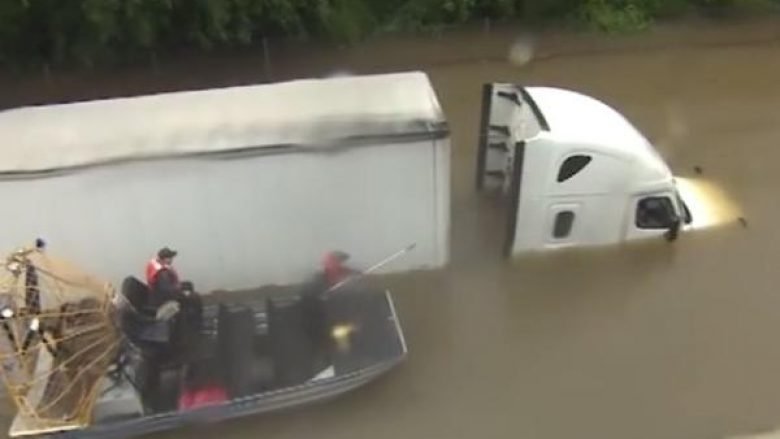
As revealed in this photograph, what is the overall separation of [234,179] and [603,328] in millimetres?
3599

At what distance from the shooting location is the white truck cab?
9945 mm

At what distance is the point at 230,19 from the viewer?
14055 millimetres

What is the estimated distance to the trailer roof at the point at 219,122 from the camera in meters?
9.26

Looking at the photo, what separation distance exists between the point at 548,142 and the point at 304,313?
2760 mm

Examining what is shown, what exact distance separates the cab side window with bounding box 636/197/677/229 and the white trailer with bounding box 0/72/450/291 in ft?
6.54

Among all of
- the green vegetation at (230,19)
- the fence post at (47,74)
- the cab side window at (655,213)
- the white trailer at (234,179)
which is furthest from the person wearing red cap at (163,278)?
the fence post at (47,74)

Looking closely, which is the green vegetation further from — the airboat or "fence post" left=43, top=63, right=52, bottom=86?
the airboat

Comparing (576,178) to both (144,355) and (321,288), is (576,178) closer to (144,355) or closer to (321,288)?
(321,288)

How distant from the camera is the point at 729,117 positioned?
13.1 metres

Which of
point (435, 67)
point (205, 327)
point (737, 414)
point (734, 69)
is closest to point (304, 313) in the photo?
point (205, 327)

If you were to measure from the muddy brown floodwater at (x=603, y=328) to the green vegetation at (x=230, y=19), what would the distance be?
218 cm

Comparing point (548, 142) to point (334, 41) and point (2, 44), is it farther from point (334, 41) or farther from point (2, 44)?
point (2, 44)

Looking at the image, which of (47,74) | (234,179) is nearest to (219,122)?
(234,179)

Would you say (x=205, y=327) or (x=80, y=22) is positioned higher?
(x=80, y=22)
